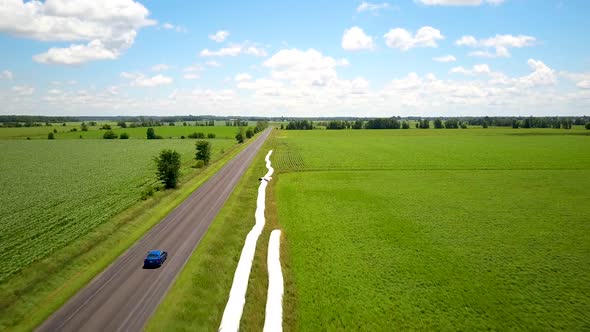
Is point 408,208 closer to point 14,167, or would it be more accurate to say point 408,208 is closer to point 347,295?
point 347,295

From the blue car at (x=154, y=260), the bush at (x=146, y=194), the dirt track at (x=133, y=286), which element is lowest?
the dirt track at (x=133, y=286)

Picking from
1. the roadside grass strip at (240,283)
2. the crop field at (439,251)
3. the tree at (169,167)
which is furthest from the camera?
the tree at (169,167)

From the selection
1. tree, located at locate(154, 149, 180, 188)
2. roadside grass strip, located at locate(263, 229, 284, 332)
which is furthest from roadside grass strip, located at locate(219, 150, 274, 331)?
tree, located at locate(154, 149, 180, 188)

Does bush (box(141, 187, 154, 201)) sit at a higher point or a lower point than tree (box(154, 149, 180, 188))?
lower

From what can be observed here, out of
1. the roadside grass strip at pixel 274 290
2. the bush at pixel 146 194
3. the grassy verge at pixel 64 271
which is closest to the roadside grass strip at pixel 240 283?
the roadside grass strip at pixel 274 290

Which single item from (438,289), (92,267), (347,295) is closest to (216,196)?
(92,267)

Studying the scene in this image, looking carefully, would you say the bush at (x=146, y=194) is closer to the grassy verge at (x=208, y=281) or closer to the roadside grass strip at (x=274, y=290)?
the grassy verge at (x=208, y=281)

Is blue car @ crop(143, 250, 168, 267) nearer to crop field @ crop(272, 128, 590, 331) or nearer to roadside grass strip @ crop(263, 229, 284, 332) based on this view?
roadside grass strip @ crop(263, 229, 284, 332)
